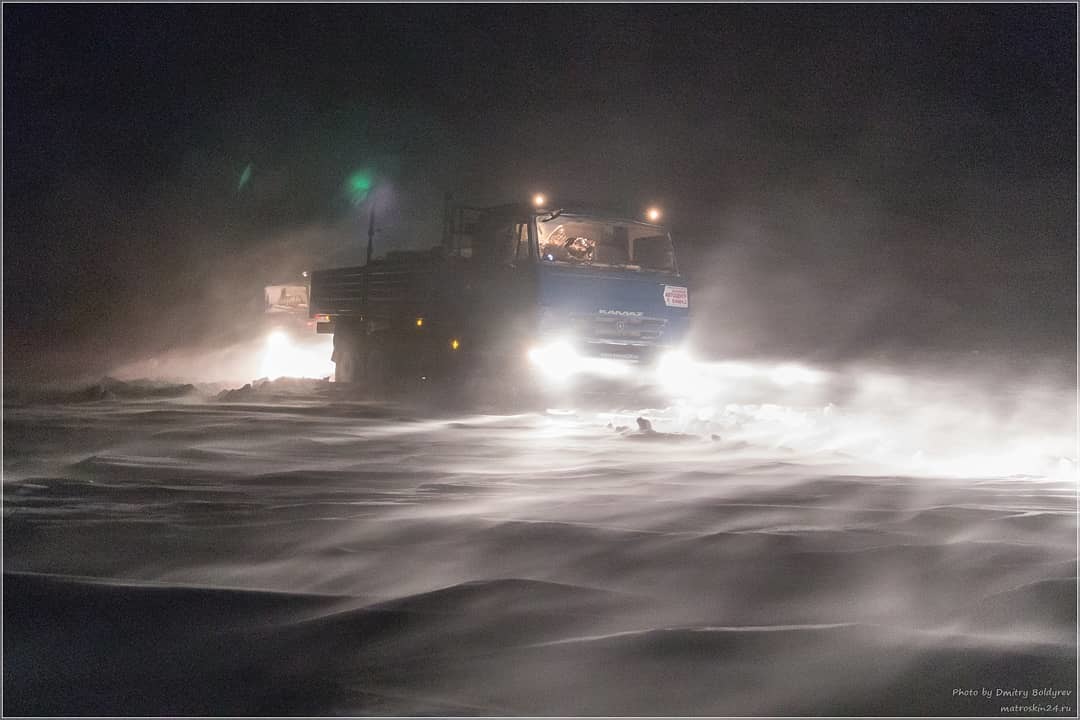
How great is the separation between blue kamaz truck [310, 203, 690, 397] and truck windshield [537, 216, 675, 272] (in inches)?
0.6

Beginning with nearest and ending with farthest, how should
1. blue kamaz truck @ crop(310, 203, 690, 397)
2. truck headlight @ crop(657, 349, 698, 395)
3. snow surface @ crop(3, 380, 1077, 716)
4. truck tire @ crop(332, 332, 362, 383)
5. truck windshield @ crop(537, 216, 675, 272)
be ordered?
snow surface @ crop(3, 380, 1077, 716) → blue kamaz truck @ crop(310, 203, 690, 397) → truck windshield @ crop(537, 216, 675, 272) → truck headlight @ crop(657, 349, 698, 395) → truck tire @ crop(332, 332, 362, 383)

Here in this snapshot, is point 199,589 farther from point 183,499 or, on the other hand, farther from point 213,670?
point 183,499

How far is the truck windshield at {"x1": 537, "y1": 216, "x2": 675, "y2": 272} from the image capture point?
1600 cm

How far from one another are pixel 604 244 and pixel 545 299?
149 centimetres

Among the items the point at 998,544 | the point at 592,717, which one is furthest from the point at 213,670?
the point at 998,544

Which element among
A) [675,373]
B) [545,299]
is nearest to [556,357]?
[545,299]

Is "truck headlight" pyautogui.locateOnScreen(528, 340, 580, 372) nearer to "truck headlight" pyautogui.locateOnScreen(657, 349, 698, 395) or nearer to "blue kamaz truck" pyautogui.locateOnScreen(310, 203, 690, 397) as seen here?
"blue kamaz truck" pyautogui.locateOnScreen(310, 203, 690, 397)

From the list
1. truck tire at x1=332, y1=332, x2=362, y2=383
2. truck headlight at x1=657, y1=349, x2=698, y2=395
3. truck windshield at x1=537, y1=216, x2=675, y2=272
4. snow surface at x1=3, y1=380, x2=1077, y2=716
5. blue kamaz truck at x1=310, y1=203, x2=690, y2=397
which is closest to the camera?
snow surface at x1=3, y1=380, x2=1077, y2=716

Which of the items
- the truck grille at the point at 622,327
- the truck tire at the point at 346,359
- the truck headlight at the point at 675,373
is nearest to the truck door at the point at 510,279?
the truck grille at the point at 622,327

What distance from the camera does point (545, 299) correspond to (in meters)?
15.6

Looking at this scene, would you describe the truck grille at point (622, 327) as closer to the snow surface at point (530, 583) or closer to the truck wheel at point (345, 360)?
the snow surface at point (530, 583)

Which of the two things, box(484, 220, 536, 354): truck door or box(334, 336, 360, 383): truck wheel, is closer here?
box(484, 220, 536, 354): truck door

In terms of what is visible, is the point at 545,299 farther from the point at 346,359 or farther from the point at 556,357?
the point at 346,359

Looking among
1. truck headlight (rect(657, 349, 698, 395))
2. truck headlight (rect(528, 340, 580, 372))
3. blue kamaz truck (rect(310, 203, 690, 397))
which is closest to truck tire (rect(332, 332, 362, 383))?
blue kamaz truck (rect(310, 203, 690, 397))
